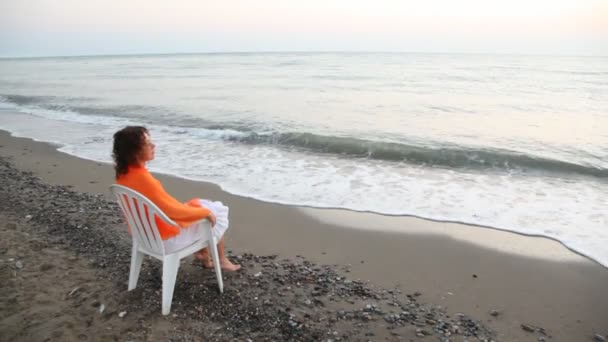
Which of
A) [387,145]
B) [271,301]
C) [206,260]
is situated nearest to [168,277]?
[206,260]

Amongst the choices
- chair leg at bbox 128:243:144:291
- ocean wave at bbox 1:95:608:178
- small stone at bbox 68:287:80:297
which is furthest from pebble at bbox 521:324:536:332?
ocean wave at bbox 1:95:608:178

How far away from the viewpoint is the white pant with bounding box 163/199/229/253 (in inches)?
126

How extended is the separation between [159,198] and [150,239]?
395 millimetres

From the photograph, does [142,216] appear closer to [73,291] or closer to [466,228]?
[73,291]

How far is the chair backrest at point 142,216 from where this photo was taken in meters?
2.95

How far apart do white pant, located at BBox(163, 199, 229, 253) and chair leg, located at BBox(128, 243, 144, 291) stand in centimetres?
44

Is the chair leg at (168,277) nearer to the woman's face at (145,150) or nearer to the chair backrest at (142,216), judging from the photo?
the chair backrest at (142,216)

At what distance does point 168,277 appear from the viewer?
3205 mm

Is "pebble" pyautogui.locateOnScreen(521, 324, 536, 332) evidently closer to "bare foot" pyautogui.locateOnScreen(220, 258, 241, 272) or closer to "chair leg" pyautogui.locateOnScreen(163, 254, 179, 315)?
"bare foot" pyautogui.locateOnScreen(220, 258, 241, 272)

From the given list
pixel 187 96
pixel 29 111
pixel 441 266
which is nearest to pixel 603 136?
pixel 441 266

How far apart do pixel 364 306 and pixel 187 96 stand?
59.3 feet

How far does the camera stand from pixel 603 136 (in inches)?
420

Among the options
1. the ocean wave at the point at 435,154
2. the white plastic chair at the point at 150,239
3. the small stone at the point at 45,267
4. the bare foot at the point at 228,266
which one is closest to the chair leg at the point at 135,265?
the white plastic chair at the point at 150,239

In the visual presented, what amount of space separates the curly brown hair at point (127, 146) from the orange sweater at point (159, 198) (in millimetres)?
54
